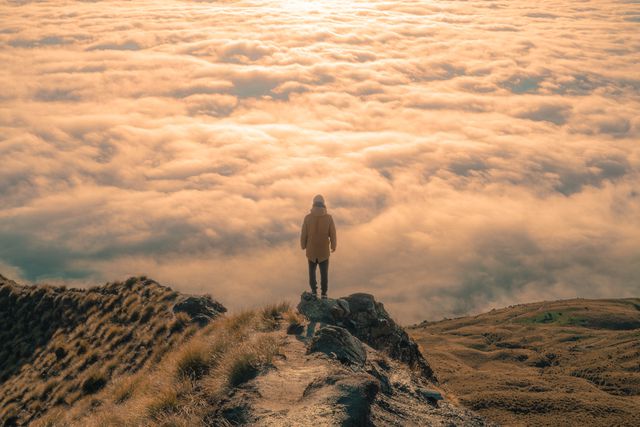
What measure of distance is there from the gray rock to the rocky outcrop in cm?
264

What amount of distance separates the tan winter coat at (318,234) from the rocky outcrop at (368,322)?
43.9 inches

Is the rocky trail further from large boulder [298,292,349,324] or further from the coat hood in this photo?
the coat hood

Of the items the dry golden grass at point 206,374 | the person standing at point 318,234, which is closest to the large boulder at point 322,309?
the person standing at point 318,234

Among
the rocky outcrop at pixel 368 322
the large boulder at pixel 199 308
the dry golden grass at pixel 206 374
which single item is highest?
the dry golden grass at pixel 206 374

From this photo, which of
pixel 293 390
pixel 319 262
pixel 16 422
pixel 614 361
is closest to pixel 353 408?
pixel 293 390

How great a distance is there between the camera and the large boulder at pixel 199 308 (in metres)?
20.9

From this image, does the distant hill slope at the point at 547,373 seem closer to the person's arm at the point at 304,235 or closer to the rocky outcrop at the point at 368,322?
the rocky outcrop at the point at 368,322

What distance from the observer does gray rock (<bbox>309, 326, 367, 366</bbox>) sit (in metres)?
11.7

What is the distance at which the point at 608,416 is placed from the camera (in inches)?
725

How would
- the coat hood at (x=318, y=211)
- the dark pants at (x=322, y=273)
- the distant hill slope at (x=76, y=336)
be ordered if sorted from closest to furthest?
the coat hood at (x=318, y=211)
the dark pants at (x=322, y=273)
the distant hill slope at (x=76, y=336)

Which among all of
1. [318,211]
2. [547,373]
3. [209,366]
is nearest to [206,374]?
[209,366]

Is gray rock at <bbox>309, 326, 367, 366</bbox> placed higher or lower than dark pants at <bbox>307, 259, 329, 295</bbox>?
higher

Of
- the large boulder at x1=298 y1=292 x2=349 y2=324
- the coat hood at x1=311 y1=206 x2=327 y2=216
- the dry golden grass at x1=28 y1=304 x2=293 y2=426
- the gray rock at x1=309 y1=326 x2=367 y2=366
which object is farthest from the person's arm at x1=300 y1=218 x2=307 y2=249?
the gray rock at x1=309 y1=326 x2=367 y2=366

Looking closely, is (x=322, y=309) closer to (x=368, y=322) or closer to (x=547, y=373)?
(x=368, y=322)
